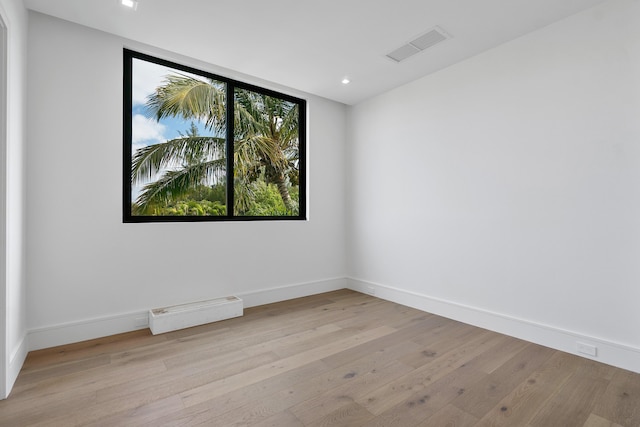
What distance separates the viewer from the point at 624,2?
88.0 inches

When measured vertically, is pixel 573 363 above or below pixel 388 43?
below

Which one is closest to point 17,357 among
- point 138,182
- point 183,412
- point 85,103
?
point 183,412

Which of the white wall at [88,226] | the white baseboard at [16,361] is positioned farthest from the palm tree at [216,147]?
the white baseboard at [16,361]

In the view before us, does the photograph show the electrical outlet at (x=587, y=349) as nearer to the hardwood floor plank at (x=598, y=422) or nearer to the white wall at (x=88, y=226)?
the hardwood floor plank at (x=598, y=422)

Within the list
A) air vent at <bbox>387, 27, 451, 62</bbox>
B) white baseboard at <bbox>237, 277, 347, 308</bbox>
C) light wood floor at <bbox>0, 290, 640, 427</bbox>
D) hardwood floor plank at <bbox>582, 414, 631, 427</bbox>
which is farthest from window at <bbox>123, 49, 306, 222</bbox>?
hardwood floor plank at <bbox>582, 414, 631, 427</bbox>

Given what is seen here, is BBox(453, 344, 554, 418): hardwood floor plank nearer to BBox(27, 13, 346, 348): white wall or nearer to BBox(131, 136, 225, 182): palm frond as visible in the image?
BBox(27, 13, 346, 348): white wall

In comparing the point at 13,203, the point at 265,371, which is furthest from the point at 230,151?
the point at 265,371

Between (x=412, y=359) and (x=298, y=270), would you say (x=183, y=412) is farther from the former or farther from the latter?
(x=298, y=270)

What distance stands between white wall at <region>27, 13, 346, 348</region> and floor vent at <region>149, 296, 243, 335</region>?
0.34 feet

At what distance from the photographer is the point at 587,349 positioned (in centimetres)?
237

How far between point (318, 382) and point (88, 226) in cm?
227

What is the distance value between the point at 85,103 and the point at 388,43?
2676mm

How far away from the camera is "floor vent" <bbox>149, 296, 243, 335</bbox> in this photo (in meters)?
2.83

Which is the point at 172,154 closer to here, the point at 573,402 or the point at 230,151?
the point at 230,151
